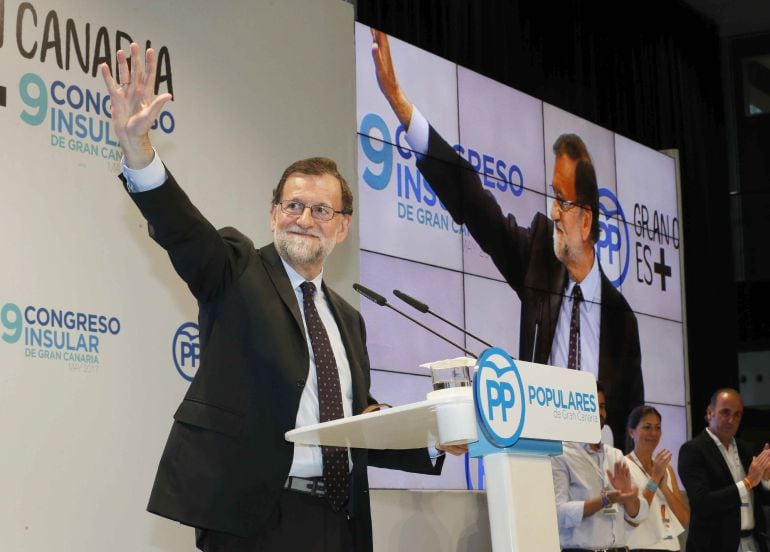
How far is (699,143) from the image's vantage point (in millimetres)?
8969

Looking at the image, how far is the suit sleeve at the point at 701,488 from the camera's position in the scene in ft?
19.6

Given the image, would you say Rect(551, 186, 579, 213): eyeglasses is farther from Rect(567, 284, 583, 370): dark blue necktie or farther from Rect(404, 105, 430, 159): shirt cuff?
Rect(404, 105, 430, 159): shirt cuff

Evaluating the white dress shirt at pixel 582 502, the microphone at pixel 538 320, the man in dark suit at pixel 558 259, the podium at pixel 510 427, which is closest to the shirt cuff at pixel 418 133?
the man in dark suit at pixel 558 259

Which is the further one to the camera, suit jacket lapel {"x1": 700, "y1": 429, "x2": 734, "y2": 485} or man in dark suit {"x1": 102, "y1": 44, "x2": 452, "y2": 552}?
suit jacket lapel {"x1": 700, "y1": 429, "x2": 734, "y2": 485}

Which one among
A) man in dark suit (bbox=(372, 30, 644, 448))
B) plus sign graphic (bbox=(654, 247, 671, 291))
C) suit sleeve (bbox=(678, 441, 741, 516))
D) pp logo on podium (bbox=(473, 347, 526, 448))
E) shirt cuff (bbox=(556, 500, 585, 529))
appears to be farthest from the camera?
plus sign graphic (bbox=(654, 247, 671, 291))

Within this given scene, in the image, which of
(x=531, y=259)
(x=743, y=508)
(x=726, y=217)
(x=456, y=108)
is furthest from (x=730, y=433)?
(x=726, y=217)

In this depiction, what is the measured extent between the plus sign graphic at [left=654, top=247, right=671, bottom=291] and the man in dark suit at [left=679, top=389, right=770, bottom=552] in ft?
4.65

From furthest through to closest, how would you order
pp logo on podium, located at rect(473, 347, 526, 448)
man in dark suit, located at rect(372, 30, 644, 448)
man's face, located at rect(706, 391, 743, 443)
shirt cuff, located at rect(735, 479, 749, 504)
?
1. man's face, located at rect(706, 391, 743, 443)
2. shirt cuff, located at rect(735, 479, 749, 504)
3. man in dark suit, located at rect(372, 30, 644, 448)
4. pp logo on podium, located at rect(473, 347, 526, 448)

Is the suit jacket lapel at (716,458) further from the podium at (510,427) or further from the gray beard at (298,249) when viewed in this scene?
the podium at (510,427)

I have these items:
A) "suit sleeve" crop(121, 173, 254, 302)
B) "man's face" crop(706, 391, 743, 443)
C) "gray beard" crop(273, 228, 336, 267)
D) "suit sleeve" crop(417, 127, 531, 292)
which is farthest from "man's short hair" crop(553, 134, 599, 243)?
"suit sleeve" crop(121, 173, 254, 302)

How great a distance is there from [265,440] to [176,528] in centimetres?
176

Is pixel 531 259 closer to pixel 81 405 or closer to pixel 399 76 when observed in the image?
pixel 399 76

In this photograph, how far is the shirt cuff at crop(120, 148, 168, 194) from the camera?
2150 mm

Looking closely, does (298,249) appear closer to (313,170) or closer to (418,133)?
(313,170)
